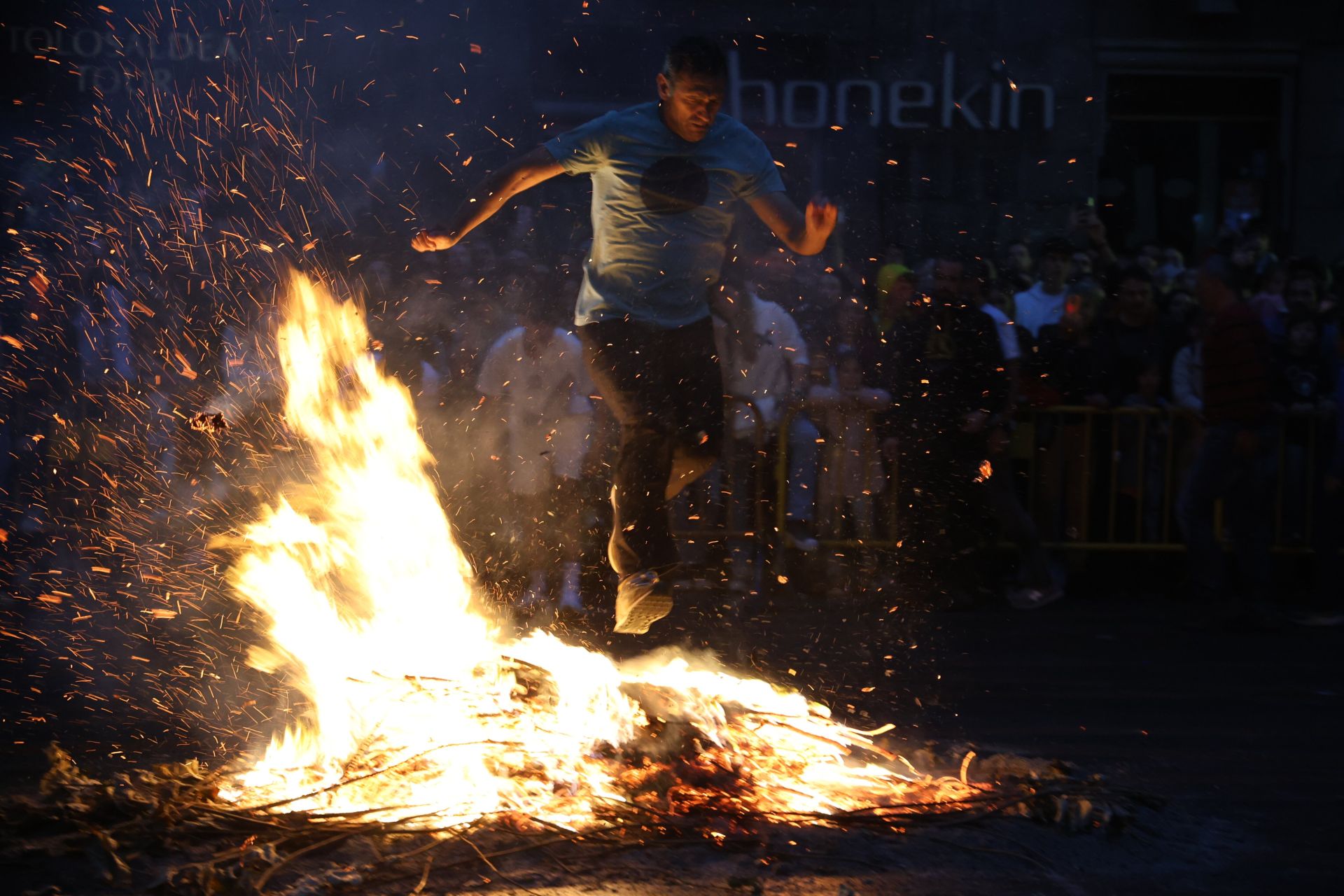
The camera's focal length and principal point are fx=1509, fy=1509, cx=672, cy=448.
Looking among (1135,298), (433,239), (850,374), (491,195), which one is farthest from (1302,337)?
(433,239)

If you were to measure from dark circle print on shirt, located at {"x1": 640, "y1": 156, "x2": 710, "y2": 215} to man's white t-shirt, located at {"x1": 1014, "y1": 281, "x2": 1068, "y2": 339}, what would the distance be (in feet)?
13.9

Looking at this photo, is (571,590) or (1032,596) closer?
(571,590)

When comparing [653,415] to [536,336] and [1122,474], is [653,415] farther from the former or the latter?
[1122,474]

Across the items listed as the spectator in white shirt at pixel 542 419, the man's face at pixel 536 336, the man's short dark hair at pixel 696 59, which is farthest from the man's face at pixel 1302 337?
the man's short dark hair at pixel 696 59

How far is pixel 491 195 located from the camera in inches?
212

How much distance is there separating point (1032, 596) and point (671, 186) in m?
4.12

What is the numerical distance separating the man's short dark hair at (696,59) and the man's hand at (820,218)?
22.1 inches

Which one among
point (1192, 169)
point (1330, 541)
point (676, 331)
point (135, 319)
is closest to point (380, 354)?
point (135, 319)

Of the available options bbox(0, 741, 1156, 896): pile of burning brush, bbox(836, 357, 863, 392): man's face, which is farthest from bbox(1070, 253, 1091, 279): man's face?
bbox(0, 741, 1156, 896): pile of burning brush

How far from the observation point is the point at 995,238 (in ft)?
46.3

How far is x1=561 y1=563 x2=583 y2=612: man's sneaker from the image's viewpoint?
7.85 metres

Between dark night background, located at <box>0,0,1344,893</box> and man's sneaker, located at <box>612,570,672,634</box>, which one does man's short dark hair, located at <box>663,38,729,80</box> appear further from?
dark night background, located at <box>0,0,1344,893</box>

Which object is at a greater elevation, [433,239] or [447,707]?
[433,239]

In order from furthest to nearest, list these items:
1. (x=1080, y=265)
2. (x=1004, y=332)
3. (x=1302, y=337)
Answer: (x=1080, y=265) < (x=1302, y=337) < (x=1004, y=332)
